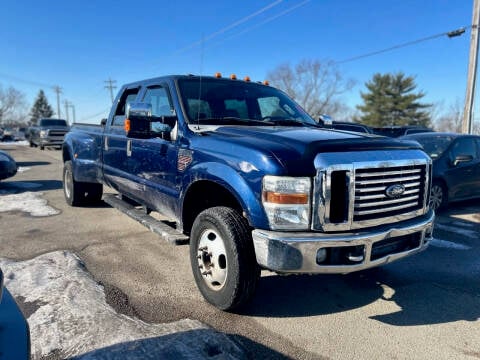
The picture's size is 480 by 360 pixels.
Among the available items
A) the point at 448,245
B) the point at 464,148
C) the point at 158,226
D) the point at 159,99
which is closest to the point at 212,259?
the point at 158,226

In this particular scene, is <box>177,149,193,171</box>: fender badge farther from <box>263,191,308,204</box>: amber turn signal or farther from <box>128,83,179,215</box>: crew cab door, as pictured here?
<box>263,191,308,204</box>: amber turn signal

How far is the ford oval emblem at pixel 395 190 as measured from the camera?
114 inches

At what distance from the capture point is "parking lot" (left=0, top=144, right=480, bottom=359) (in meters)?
2.70

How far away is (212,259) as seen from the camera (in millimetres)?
3113

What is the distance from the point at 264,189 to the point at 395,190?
109 centimetres

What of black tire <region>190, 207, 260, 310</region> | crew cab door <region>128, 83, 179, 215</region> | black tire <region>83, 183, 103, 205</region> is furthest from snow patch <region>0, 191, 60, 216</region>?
black tire <region>190, 207, 260, 310</region>

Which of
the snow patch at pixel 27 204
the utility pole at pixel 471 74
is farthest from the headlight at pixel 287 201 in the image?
the utility pole at pixel 471 74

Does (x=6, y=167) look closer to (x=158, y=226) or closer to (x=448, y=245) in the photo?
(x=158, y=226)

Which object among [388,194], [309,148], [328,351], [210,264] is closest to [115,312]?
[210,264]

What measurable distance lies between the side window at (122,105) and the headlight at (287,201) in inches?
121

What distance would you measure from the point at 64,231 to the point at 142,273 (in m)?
2.06

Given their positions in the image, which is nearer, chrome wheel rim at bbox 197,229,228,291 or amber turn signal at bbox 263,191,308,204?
amber turn signal at bbox 263,191,308,204

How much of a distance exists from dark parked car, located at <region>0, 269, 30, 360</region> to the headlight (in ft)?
5.24

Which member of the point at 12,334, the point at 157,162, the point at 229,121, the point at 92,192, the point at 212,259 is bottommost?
the point at 92,192
